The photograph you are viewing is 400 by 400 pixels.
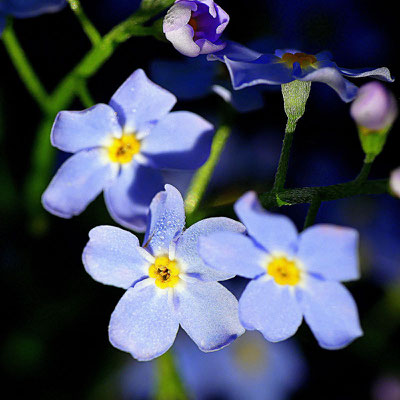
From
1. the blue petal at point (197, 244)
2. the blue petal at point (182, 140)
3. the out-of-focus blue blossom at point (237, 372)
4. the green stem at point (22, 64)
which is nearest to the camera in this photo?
the blue petal at point (197, 244)

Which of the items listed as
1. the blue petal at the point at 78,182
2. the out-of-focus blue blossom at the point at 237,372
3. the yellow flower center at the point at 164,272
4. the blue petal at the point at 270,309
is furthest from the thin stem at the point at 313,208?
the out-of-focus blue blossom at the point at 237,372

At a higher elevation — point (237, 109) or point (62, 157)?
point (237, 109)

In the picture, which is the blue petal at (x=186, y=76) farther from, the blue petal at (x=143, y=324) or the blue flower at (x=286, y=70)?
the blue petal at (x=143, y=324)

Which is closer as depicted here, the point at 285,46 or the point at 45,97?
the point at 45,97

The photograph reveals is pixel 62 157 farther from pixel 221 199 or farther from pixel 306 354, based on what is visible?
pixel 306 354

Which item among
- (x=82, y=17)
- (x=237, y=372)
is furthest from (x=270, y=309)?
(x=237, y=372)

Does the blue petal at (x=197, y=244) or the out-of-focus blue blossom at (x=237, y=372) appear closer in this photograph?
the blue petal at (x=197, y=244)

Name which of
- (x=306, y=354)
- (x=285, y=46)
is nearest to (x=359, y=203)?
(x=306, y=354)
